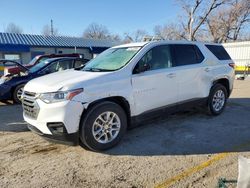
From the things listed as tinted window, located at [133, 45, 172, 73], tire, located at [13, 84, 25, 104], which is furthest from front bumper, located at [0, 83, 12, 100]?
tinted window, located at [133, 45, 172, 73]

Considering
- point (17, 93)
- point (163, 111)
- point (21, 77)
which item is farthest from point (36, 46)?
point (163, 111)

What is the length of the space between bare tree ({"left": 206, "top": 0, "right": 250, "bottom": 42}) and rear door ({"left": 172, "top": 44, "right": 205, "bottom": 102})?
35.3 m

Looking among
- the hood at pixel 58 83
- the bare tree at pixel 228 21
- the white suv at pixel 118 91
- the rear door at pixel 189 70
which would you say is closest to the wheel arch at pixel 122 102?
the white suv at pixel 118 91

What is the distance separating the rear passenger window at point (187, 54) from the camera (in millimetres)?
5406

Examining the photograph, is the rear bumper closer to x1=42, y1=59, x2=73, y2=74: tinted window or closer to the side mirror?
the side mirror

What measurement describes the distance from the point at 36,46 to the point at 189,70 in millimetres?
23511

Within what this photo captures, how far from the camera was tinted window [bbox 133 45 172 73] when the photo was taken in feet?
15.5

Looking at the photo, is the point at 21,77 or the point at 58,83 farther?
the point at 21,77

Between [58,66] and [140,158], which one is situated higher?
[58,66]

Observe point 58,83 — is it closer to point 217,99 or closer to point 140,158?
point 140,158

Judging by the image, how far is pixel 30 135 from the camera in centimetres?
A: 515

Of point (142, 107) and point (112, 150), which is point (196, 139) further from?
point (112, 150)

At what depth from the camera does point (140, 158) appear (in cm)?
399

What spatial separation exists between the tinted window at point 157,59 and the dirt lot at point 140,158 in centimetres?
137
